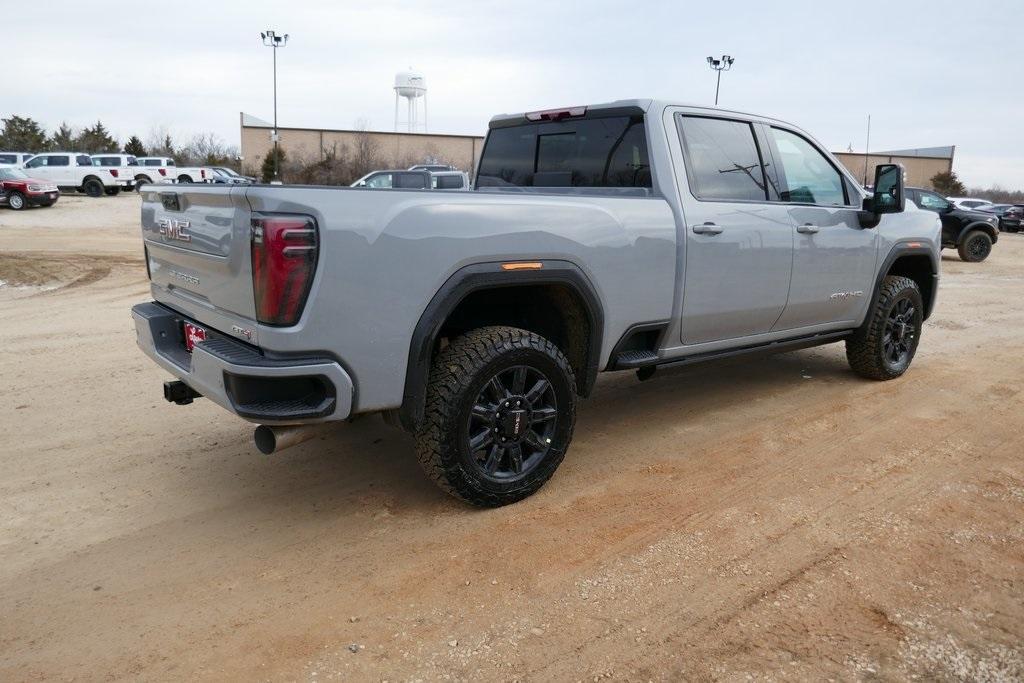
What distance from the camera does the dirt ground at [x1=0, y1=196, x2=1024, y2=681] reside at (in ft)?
8.63

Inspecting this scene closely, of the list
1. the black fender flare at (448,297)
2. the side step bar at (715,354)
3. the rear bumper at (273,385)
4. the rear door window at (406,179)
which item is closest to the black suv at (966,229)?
the rear door window at (406,179)

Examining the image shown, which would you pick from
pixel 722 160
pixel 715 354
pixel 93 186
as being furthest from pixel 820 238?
pixel 93 186

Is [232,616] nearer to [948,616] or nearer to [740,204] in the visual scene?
[948,616]

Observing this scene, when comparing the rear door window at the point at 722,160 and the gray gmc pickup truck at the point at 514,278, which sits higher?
the rear door window at the point at 722,160

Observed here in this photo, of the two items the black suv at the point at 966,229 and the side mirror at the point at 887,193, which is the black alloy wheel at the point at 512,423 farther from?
the black suv at the point at 966,229

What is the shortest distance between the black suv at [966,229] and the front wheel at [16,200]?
25.2 m

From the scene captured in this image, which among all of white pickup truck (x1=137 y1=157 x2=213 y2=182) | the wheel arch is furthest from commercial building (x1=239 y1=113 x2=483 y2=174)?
the wheel arch

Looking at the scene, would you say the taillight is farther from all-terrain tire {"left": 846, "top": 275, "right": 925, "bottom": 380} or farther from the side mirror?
all-terrain tire {"left": 846, "top": 275, "right": 925, "bottom": 380}

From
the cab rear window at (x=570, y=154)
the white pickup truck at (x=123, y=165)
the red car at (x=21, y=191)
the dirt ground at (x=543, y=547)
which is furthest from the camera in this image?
the white pickup truck at (x=123, y=165)

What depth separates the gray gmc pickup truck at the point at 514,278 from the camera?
3.00 meters

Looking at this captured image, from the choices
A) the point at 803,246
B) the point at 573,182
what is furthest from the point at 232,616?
the point at 803,246

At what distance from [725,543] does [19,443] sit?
399 centimetres

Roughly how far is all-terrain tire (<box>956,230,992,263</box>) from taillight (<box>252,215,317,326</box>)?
59.9 ft

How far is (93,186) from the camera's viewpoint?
3262 cm
